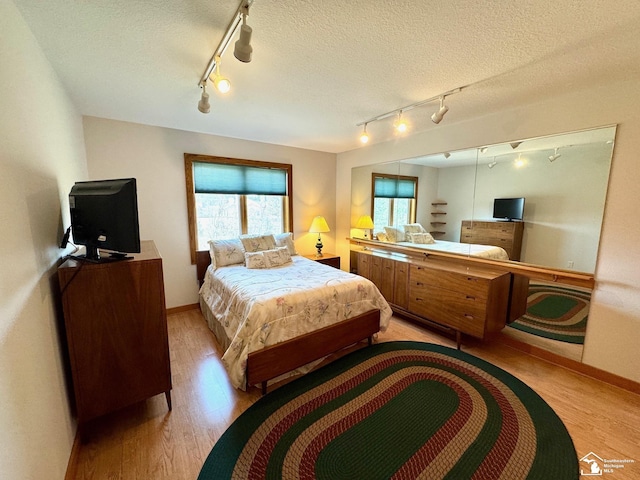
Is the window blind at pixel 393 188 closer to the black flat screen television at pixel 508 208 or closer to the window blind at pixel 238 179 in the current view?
the black flat screen television at pixel 508 208

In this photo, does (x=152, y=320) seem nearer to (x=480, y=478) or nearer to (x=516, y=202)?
(x=480, y=478)

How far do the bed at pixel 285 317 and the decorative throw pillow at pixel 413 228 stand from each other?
4.25 ft

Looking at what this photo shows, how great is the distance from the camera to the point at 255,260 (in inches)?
122

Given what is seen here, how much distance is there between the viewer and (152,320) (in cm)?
164

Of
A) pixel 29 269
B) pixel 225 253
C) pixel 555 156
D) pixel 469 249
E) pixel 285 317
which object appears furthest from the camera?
pixel 225 253

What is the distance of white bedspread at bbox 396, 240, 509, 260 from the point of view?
2.64 m

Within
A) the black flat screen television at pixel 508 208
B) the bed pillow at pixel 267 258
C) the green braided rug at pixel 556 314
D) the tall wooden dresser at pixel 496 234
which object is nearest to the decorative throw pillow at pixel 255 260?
the bed pillow at pixel 267 258

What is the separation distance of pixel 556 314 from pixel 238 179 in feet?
13.2

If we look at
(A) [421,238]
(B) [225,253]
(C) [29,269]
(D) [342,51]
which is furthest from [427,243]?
(C) [29,269]

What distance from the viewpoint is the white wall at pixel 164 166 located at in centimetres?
285

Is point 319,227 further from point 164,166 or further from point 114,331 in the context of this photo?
point 114,331

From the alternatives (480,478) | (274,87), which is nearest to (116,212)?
(274,87)

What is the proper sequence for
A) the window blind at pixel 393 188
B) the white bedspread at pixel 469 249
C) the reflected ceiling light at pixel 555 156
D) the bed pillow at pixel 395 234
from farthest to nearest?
the bed pillow at pixel 395 234 < the window blind at pixel 393 188 < the white bedspread at pixel 469 249 < the reflected ceiling light at pixel 555 156

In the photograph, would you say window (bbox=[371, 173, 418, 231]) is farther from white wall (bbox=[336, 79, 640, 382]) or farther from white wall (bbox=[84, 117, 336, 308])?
white wall (bbox=[84, 117, 336, 308])
